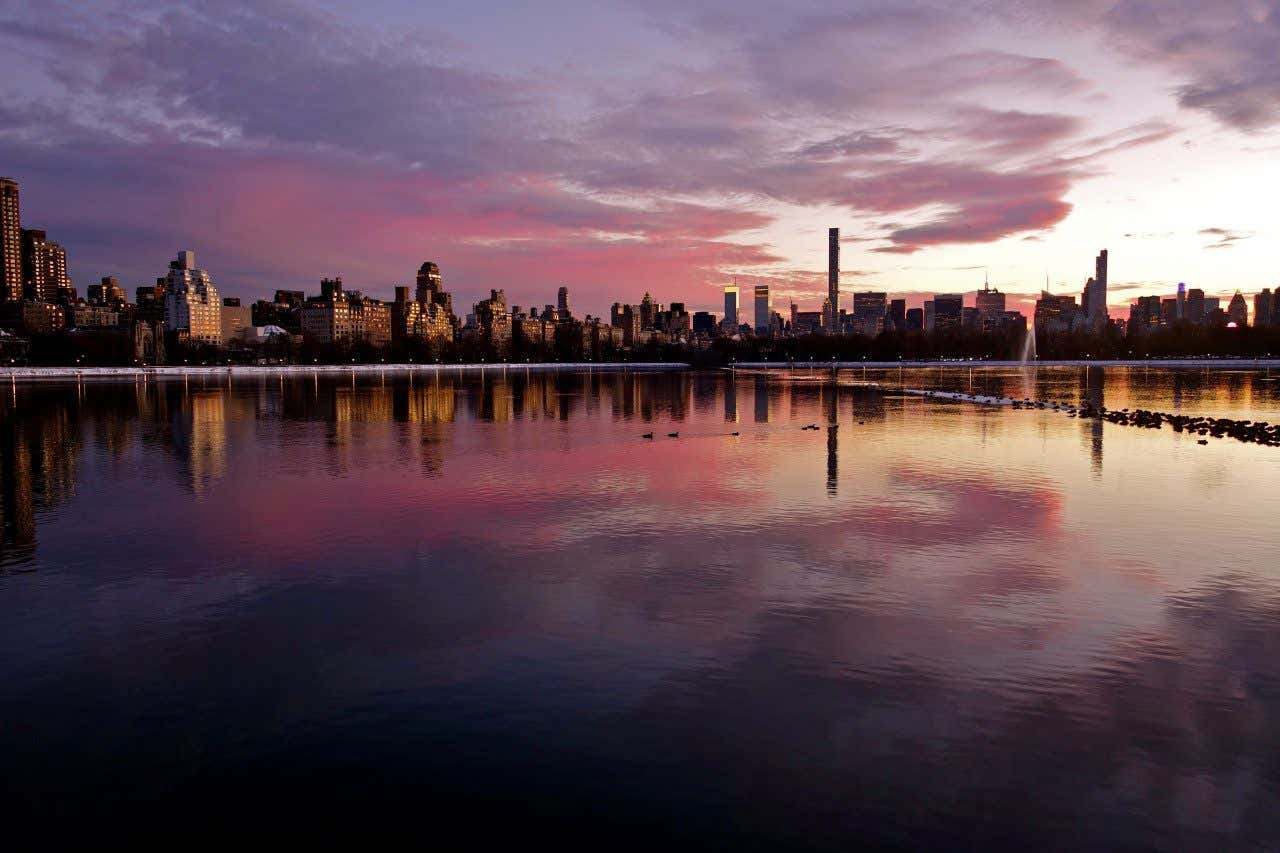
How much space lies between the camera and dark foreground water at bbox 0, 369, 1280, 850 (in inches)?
332

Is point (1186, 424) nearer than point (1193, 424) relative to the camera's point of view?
No

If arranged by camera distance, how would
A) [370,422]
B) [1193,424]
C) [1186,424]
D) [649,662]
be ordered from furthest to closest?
[370,422] < [1186,424] < [1193,424] < [649,662]

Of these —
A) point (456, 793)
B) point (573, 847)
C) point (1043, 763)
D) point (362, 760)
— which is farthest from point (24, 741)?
point (1043, 763)

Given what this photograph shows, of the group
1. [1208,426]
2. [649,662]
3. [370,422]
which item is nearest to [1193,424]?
[1208,426]

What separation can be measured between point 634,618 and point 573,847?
19.4 ft

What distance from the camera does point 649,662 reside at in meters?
11.9

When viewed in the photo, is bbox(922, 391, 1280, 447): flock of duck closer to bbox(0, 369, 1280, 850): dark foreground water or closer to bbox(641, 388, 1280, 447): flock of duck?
bbox(641, 388, 1280, 447): flock of duck

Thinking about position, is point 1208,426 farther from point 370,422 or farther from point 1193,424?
point 370,422

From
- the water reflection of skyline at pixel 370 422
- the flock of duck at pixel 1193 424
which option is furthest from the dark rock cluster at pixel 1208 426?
the water reflection of skyline at pixel 370 422

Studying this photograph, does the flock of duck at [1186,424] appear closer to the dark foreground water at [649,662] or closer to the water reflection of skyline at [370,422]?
the water reflection of skyline at [370,422]

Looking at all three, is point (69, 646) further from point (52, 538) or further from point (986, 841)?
point (986, 841)

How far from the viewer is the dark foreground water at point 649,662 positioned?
332 inches

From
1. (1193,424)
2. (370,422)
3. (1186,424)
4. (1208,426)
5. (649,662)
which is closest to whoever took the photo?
(649,662)

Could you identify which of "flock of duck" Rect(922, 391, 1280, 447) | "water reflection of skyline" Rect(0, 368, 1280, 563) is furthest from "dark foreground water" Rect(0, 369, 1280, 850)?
"flock of duck" Rect(922, 391, 1280, 447)
